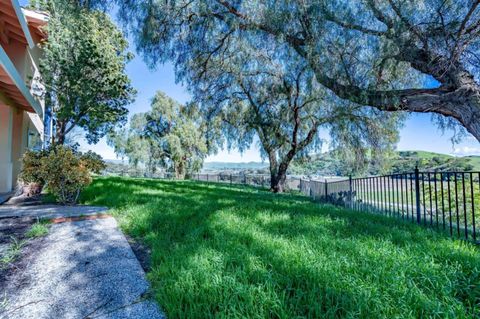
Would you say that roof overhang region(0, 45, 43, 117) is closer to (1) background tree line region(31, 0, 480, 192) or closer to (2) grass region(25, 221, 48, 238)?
(1) background tree line region(31, 0, 480, 192)

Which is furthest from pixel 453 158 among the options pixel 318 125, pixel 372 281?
pixel 372 281

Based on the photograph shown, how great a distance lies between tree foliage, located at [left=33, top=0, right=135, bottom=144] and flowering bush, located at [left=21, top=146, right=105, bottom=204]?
364 cm

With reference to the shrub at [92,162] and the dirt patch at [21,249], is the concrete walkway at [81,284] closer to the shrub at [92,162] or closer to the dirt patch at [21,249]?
the dirt patch at [21,249]

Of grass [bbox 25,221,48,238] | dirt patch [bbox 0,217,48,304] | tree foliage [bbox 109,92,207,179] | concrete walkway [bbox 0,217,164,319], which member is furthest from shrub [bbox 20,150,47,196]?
tree foliage [bbox 109,92,207,179]

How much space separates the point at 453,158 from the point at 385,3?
14.4 ft

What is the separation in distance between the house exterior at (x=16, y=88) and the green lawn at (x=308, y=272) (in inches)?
262

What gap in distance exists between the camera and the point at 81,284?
6.80 feet

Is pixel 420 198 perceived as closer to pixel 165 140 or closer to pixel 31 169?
pixel 31 169

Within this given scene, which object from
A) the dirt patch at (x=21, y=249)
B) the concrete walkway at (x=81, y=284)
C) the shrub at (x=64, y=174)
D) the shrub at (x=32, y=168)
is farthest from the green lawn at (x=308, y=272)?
the shrub at (x=32, y=168)

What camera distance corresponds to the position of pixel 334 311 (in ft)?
4.99

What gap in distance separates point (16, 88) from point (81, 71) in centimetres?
226

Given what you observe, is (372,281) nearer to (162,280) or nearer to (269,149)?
(162,280)

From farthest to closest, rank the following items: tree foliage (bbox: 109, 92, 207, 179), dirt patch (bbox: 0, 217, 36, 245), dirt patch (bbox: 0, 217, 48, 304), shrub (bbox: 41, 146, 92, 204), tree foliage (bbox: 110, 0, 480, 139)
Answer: tree foliage (bbox: 109, 92, 207, 179), shrub (bbox: 41, 146, 92, 204), tree foliage (bbox: 110, 0, 480, 139), dirt patch (bbox: 0, 217, 36, 245), dirt patch (bbox: 0, 217, 48, 304)

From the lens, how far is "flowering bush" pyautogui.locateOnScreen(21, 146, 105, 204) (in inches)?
222
